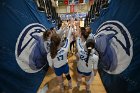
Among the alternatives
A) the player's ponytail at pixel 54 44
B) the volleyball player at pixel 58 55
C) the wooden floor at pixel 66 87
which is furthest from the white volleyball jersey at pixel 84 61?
the wooden floor at pixel 66 87

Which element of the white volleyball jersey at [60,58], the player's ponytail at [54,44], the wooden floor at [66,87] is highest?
the player's ponytail at [54,44]

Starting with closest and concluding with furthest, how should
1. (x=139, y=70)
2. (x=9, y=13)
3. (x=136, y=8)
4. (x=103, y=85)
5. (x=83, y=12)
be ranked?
(x=139, y=70) → (x=136, y=8) → (x=9, y=13) → (x=103, y=85) → (x=83, y=12)

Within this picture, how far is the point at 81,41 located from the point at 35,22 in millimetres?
1270

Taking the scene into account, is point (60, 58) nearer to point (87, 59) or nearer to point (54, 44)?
point (54, 44)

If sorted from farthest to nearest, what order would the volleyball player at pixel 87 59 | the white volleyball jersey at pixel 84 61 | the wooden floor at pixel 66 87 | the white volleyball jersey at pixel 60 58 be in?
the wooden floor at pixel 66 87
the white volleyball jersey at pixel 60 58
the white volleyball jersey at pixel 84 61
the volleyball player at pixel 87 59

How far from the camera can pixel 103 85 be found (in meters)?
3.47

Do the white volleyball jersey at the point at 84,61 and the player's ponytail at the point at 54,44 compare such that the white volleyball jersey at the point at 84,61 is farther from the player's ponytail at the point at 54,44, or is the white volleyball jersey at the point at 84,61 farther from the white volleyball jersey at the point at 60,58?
the player's ponytail at the point at 54,44

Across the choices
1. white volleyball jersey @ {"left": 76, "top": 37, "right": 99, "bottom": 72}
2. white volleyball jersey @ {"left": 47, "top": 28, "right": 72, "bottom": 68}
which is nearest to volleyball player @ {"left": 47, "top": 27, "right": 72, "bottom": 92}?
white volleyball jersey @ {"left": 47, "top": 28, "right": 72, "bottom": 68}

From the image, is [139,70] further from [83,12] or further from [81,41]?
[83,12]

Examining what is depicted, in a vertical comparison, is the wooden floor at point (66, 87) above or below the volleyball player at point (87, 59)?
below

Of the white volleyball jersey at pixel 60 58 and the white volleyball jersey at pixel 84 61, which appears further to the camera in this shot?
the white volleyball jersey at pixel 60 58

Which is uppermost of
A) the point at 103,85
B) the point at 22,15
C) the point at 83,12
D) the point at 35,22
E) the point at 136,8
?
the point at 136,8

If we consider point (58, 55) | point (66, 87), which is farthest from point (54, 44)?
point (66, 87)

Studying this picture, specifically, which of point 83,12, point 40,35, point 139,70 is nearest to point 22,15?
point 40,35
